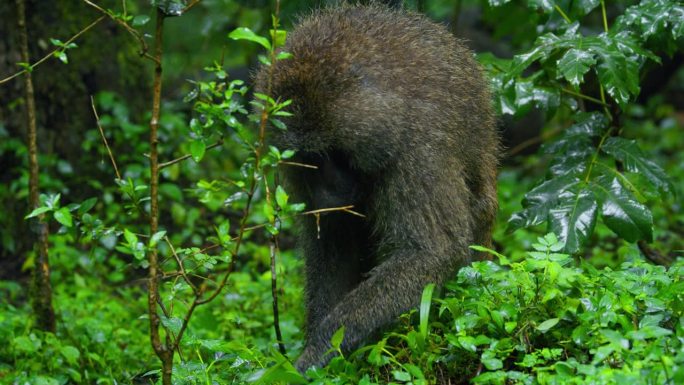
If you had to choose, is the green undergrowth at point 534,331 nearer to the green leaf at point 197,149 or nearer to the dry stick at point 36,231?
the green leaf at point 197,149

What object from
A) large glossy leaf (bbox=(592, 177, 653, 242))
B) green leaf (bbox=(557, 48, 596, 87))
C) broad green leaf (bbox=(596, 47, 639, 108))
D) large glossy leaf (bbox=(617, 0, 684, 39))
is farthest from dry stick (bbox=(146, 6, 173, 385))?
large glossy leaf (bbox=(617, 0, 684, 39))

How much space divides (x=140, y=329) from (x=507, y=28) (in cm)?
337

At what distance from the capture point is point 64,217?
10.3 ft

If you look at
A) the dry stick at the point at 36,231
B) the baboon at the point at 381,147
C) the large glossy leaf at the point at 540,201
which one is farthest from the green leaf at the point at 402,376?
the dry stick at the point at 36,231

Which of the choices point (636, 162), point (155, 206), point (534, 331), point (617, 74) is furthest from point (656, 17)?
point (155, 206)

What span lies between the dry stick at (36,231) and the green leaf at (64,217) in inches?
54.1

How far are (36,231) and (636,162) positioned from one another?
303 cm

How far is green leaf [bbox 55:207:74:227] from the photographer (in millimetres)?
3137

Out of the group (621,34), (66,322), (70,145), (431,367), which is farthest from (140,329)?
(621,34)

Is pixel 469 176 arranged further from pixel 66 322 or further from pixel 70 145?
pixel 70 145

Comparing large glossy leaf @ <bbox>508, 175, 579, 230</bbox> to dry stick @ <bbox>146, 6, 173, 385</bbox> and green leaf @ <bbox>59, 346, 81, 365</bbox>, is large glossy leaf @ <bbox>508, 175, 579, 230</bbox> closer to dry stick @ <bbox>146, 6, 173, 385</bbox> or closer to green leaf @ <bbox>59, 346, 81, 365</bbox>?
dry stick @ <bbox>146, 6, 173, 385</bbox>

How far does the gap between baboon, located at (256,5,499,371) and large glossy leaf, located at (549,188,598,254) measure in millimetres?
406

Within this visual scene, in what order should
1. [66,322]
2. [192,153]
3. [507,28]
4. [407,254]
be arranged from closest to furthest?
[192,153]
[407,254]
[66,322]
[507,28]

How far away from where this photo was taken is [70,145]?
6652 mm
